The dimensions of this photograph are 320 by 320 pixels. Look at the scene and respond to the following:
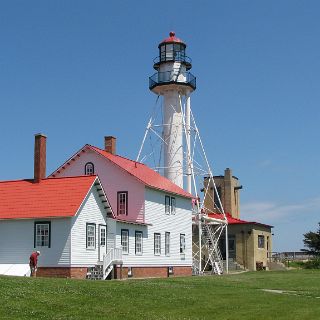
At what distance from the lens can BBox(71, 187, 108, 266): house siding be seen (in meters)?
34.8

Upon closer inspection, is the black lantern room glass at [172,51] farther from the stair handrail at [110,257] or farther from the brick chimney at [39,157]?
the stair handrail at [110,257]

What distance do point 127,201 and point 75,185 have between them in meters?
6.84

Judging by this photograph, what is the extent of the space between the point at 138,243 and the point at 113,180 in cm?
Answer: 453

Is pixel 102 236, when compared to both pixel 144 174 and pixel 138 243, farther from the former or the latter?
pixel 144 174

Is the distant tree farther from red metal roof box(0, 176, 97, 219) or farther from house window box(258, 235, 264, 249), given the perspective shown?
red metal roof box(0, 176, 97, 219)

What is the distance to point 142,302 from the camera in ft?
66.8

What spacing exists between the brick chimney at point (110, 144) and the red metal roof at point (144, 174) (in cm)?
70

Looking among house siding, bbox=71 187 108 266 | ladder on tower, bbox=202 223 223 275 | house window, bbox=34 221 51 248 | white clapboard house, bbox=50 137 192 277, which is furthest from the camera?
ladder on tower, bbox=202 223 223 275

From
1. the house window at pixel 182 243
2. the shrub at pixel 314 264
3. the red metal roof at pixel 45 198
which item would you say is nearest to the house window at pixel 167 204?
the house window at pixel 182 243

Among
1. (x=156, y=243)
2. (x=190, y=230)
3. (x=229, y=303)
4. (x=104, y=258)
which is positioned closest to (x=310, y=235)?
(x=190, y=230)

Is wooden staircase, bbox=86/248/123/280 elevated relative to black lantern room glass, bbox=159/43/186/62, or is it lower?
lower

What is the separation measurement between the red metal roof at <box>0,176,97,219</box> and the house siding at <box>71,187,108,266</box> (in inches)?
23.1

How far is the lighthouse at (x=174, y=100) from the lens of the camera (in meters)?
51.4

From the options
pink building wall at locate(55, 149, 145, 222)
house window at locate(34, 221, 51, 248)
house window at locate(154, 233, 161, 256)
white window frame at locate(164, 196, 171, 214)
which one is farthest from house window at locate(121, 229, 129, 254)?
house window at locate(34, 221, 51, 248)
